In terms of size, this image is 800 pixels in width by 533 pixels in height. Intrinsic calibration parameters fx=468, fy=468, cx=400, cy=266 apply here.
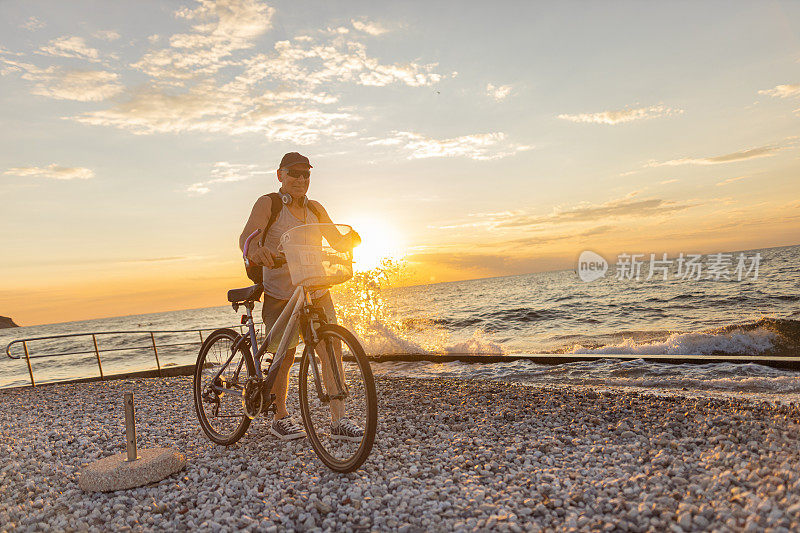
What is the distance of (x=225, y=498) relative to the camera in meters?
3.19

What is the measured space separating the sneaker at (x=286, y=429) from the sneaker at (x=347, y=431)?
2.83ft

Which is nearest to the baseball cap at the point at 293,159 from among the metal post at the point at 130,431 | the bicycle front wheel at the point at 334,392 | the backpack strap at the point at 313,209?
the backpack strap at the point at 313,209

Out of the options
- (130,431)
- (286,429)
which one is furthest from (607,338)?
(130,431)

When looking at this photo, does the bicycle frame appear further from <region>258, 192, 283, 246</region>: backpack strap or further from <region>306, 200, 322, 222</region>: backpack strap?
<region>306, 200, 322, 222</region>: backpack strap

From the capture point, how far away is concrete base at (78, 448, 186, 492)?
3.47m

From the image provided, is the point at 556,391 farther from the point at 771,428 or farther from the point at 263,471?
the point at 263,471

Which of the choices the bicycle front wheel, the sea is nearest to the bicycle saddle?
the bicycle front wheel

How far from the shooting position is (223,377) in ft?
15.1

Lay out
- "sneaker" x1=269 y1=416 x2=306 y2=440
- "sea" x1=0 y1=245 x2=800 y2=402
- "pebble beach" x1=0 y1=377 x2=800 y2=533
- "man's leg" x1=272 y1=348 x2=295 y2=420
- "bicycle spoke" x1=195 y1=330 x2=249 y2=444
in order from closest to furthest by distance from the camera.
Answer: "pebble beach" x1=0 y1=377 x2=800 y2=533
"man's leg" x1=272 y1=348 x2=295 y2=420
"sneaker" x1=269 y1=416 x2=306 y2=440
"bicycle spoke" x1=195 y1=330 x2=249 y2=444
"sea" x1=0 y1=245 x2=800 y2=402

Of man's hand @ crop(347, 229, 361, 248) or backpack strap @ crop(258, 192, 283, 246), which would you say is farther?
backpack strap @ crop(258, 192, 283, 246)

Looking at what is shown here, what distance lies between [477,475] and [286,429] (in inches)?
76.9

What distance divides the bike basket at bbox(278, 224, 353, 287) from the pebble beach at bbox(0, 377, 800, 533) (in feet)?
4.77

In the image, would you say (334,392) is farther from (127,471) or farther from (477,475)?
(127,471)

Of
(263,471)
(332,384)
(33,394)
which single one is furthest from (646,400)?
(33,394)
